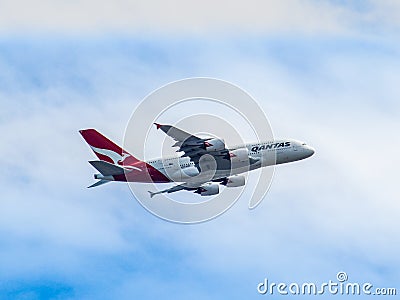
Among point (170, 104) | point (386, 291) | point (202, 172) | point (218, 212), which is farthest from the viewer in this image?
point (202, 172)

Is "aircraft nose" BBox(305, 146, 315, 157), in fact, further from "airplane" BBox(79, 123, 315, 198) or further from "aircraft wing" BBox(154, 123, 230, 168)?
"aircraft wing" BBox(154, 123, 230, 168)

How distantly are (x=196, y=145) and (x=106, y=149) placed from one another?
16.6 metres

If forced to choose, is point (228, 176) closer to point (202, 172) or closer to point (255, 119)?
point (202, 172)

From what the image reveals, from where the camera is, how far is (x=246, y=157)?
11025 centimetres

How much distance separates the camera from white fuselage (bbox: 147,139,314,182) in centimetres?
11056

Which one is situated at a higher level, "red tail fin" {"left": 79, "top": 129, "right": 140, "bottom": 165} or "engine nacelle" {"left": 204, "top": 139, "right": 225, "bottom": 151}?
"red tail fin" {"left": 79, "top": 129, "right": 140, "bottom": 165}

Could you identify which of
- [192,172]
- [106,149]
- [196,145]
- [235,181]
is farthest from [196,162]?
[106,149]

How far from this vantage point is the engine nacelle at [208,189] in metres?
116

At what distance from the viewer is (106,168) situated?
357ft

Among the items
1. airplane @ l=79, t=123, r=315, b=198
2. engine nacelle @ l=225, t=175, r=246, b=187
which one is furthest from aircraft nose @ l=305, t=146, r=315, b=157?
engine nacelle @ l=225, t=175, r=246, b=187

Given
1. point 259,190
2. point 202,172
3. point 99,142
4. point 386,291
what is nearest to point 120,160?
point 99,142

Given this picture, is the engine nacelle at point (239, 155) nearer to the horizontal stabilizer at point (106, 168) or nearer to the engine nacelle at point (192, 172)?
the engine nacelle at point (192, 172)

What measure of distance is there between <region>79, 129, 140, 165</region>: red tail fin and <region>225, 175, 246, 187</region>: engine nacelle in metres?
12.6

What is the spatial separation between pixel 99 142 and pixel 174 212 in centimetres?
2248
